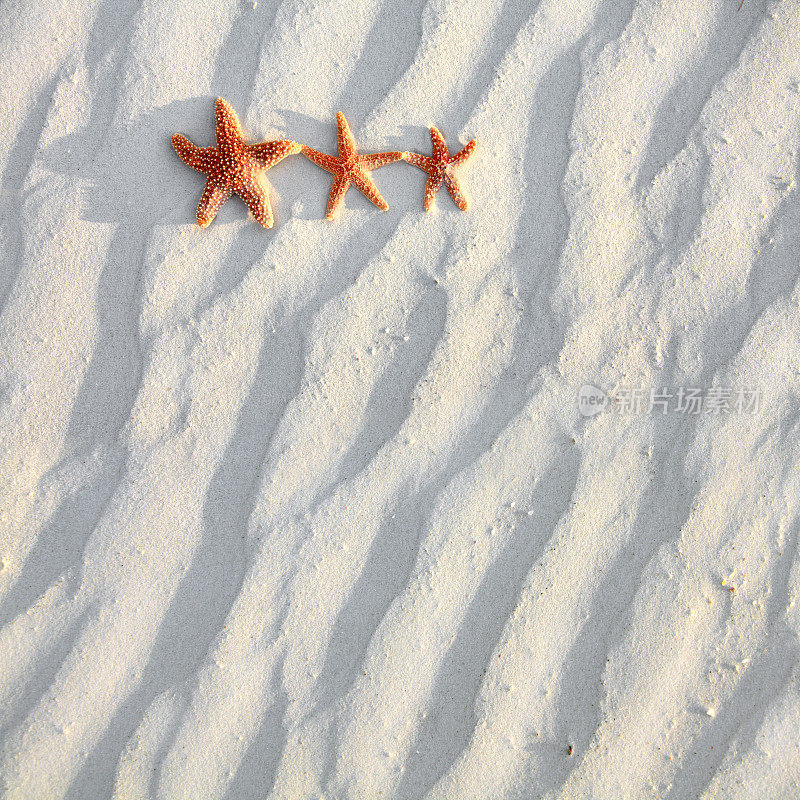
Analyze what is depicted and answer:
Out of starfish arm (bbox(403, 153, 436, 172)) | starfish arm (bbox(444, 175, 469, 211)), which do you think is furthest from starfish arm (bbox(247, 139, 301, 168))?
starfish arm (bbox(444, 175, 469, 211))

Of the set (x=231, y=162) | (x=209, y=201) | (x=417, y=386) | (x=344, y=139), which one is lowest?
(x=417, y=386)

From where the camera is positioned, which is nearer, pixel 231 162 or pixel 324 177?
pixel 231 162

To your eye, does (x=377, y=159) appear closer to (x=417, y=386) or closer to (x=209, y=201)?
(x=209, y=201)

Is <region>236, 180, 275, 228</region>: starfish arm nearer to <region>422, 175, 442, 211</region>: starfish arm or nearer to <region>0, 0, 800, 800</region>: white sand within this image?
<region>0, 0, 800, 800</region>: white sand

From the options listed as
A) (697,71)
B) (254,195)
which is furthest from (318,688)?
(697,71)

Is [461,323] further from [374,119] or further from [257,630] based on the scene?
[257,630]

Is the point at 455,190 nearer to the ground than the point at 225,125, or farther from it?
nearer to the ground

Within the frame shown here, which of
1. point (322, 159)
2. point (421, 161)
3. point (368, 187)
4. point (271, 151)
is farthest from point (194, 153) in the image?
point (421, 161)

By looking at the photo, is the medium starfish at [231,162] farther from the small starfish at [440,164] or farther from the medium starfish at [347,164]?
the small starfish at [440,164]
